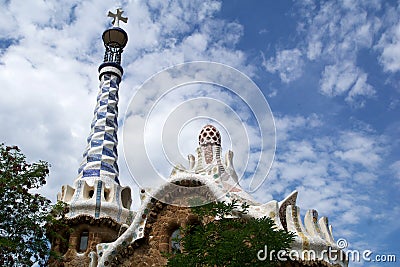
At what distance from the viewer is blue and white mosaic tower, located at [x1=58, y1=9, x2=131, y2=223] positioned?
1288 cm

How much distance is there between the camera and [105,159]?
14.5m

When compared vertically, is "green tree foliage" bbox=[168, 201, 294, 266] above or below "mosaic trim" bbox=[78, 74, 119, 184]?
below

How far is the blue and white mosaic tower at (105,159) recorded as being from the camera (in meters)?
Answer: 12.9

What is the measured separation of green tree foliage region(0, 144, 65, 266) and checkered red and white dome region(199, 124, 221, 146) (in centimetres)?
485

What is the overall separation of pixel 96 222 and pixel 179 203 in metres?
3.36

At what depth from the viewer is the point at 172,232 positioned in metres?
10.1

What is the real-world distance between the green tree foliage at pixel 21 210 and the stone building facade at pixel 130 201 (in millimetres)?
1414

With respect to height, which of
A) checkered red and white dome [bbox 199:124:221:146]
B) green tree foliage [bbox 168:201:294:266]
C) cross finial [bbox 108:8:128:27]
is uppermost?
cross finial [bbox 108:8:128:27]

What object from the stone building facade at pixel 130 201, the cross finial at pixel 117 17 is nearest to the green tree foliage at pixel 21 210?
the stone building facade at pixel 130 201

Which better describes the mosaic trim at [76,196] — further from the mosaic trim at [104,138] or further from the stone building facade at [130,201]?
the mosaic trim at [104,138]

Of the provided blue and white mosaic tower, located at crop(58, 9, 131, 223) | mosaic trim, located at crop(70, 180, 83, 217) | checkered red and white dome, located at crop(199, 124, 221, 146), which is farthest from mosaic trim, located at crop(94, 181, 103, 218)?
checkered red and white dome, located at crop(199, 124, 221, 146)

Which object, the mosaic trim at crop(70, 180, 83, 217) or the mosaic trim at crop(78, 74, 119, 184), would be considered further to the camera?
the mosaic trim at crop(78, 74, 119, 184)

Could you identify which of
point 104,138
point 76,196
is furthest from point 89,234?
point 104,138

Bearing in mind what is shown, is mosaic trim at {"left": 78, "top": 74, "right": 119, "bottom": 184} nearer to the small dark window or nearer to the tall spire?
the tall spire
